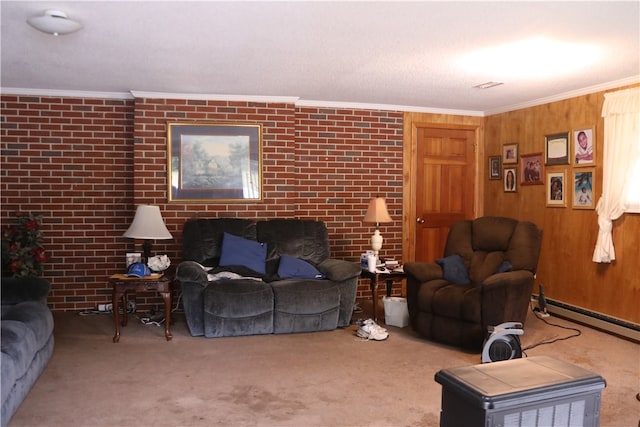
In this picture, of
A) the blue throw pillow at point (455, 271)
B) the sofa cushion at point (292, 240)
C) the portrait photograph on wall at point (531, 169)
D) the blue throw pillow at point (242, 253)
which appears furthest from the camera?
the portrait photograph on wall at point (531, 169)

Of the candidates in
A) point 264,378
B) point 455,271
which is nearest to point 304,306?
point 264,378

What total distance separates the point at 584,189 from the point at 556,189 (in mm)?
351

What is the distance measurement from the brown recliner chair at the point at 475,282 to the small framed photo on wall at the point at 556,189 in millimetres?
861

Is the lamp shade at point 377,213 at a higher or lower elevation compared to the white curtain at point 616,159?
lower

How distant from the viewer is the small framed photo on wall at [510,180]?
5.88 meters

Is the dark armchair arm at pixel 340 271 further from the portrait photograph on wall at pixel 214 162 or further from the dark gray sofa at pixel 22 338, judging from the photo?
the dark gray sofa at pixel 22 338

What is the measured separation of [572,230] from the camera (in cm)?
511

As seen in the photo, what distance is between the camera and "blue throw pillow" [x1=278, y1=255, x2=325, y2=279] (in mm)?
4820

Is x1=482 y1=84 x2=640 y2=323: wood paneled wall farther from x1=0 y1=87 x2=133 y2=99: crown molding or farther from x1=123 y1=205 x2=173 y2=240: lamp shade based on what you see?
x1=0 y1=87 x2=133 y2=99: crown molding

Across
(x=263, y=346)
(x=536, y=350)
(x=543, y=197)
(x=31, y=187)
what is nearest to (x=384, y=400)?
(x=263, y=346)

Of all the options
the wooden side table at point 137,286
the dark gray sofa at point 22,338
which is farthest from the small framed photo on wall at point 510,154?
the dark gray sofa at point 22,338

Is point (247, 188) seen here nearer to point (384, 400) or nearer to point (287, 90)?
point (287, 90)

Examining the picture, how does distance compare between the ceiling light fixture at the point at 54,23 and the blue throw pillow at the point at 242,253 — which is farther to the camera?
the blue throw pillow at the point at 242,253

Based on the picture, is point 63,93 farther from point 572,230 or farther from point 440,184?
point 572,230
